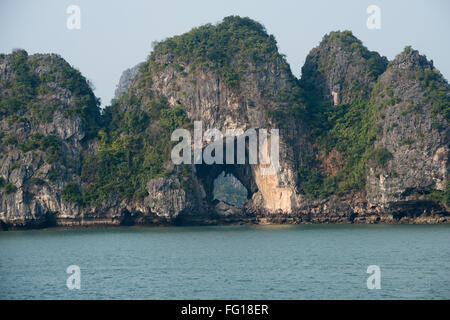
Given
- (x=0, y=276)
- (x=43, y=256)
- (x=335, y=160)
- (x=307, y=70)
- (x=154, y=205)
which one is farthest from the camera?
(x=307, y=70)

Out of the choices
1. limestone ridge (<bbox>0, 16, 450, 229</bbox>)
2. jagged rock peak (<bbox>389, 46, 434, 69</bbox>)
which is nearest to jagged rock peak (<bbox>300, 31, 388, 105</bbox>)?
limestone ridge (<bbox>0, 16, 450, 229</bbox>)

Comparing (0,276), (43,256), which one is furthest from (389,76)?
(0,276)

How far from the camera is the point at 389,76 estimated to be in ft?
186

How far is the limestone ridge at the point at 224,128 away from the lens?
53562 millimetres

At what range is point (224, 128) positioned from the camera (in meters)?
57.5

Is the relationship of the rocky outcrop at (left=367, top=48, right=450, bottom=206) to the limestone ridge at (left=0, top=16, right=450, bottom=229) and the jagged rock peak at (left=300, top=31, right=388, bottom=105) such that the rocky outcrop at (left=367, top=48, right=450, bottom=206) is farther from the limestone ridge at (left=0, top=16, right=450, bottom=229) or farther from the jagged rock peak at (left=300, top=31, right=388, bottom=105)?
the jagged rock peak at (left=300, top=31, right=388, bottom=105)

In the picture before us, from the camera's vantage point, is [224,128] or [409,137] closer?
[409,137]

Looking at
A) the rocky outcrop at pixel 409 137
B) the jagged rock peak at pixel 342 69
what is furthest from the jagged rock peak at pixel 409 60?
the jagged rock peak at pixel 342 69

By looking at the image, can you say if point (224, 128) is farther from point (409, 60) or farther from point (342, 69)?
point (409, 60)

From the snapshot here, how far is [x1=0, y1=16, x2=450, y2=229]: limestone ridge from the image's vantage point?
5356 centimetres

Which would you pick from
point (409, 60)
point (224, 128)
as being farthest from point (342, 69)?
point (224, 128)
